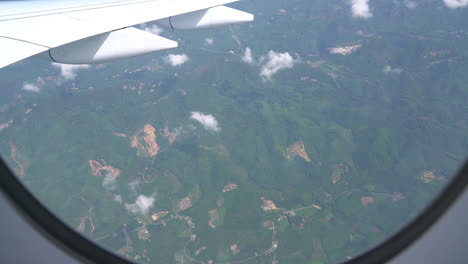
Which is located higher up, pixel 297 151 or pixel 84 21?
pixel 84 21

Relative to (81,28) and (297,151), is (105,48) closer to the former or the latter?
(81,28)

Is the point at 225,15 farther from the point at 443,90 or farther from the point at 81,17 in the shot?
the point at 443,90

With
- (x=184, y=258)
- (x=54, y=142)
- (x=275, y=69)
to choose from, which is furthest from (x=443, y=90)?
(x=54, y=142)

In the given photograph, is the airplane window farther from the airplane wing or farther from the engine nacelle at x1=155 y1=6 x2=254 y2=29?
the airplane wing

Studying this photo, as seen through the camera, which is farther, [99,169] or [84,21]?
[99,169]

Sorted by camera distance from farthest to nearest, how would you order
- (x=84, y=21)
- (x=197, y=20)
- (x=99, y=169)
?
(x=99, y=169) → (x=197, y=20) → (x=84, y=21)

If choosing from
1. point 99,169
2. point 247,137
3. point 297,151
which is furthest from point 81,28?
point 297,151

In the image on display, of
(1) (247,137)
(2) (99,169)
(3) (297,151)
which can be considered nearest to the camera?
(2) (99,169)

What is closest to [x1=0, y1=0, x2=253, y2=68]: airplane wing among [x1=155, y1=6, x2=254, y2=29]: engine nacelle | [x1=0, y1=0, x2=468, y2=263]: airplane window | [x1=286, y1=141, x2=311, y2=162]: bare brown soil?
[x1=155, y1=6, x2=254, y2=29]: engine nacelle

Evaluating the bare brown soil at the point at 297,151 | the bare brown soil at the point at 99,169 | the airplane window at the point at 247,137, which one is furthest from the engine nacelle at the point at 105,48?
the bare brown soil at the point at 297,151
